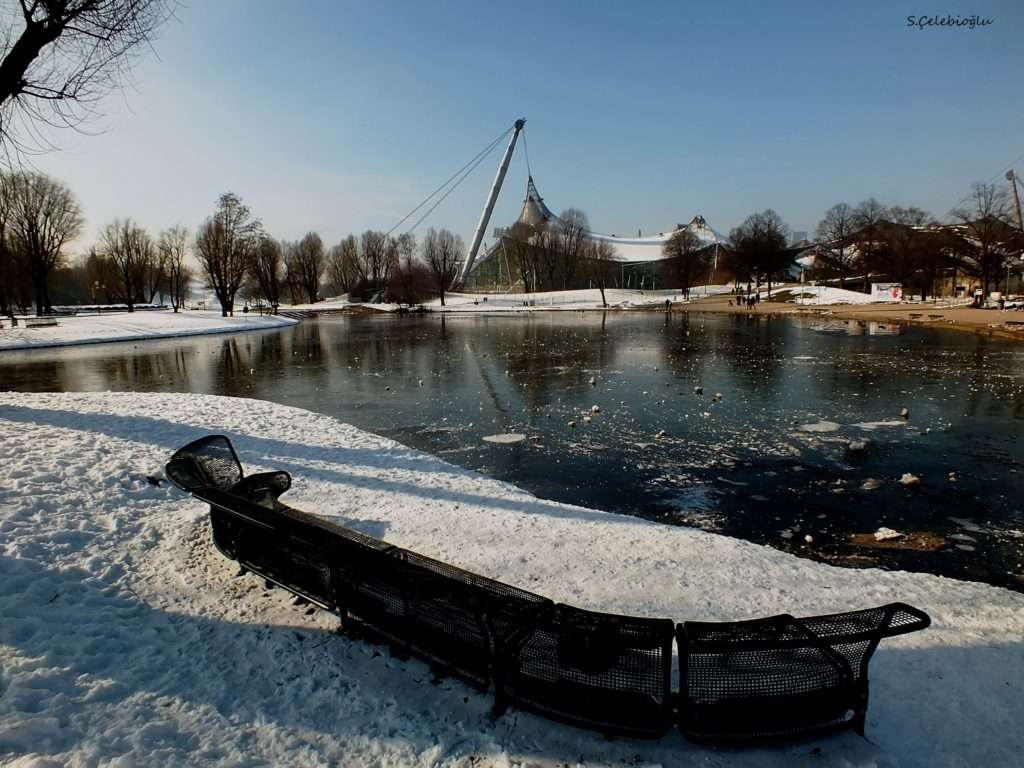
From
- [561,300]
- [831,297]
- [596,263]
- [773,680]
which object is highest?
[596,263]

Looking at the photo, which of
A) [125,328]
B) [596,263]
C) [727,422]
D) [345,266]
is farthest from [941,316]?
[345,266]

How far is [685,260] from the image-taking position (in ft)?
262

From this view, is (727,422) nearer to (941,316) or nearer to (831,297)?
(941,316)

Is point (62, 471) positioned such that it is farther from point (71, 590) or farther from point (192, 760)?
point (192, 760)

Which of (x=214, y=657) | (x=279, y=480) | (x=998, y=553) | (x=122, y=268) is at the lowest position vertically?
(x=998, y=553)

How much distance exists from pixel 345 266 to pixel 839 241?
84.7 meters

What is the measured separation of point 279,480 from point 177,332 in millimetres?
42633

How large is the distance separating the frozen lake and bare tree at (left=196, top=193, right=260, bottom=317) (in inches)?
1271

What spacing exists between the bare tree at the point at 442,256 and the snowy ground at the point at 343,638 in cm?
8660

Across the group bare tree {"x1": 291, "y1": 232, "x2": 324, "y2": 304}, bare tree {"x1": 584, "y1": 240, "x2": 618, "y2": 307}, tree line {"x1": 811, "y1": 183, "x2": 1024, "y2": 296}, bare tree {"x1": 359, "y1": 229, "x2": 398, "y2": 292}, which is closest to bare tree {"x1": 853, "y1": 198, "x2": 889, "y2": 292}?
tree line {"x1": 811, "y1": 183, "x2": 1024, "y2": 296}

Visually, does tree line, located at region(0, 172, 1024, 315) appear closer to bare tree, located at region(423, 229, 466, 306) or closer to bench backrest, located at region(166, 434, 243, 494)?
bare tree, located at region(423, 229, 466, 306)

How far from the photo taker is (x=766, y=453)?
9375 millimetres

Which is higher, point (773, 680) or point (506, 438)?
point (773, 680)

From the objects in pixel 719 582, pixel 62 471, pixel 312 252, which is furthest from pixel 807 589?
pixel 312 252
